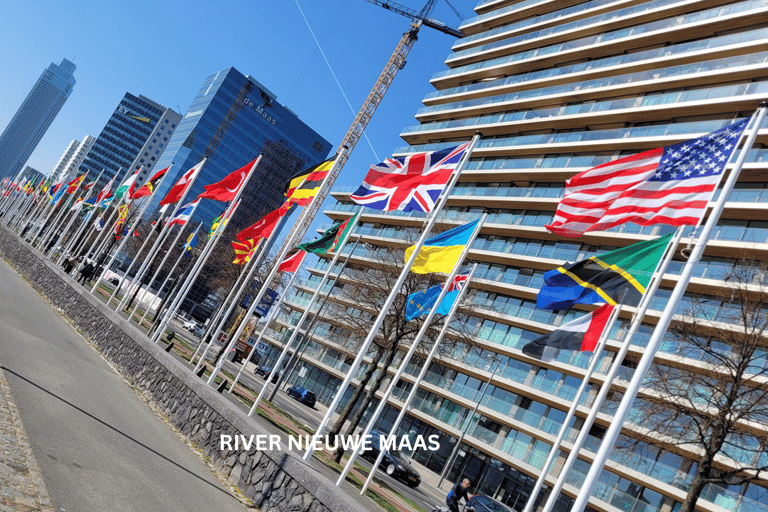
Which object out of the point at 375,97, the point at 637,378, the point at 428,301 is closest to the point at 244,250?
the point at 428,301

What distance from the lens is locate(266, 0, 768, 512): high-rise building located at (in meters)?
31.6

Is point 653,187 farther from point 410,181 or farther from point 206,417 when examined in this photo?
point 206,417

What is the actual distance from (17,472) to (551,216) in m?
41.6

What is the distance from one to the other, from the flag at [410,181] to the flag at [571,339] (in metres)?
4.09

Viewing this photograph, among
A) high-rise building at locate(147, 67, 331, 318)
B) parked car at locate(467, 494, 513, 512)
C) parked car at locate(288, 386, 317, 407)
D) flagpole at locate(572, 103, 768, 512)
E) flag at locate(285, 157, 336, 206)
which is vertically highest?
high-rise building at locate(147, 67, 331, 318)

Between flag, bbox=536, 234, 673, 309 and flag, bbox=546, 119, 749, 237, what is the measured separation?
0.55 m

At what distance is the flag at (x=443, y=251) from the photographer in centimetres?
1399

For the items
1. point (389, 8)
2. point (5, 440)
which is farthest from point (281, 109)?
point (5, 440)

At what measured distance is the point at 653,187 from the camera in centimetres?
1002

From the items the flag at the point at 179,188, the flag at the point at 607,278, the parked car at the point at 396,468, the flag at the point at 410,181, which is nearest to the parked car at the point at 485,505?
the parked car at the point at 396,468

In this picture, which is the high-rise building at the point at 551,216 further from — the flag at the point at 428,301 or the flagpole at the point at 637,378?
the flagpole at the point at 637,378

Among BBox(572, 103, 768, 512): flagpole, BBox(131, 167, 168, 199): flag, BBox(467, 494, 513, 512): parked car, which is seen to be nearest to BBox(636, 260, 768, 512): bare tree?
BBox(467, 494, 513, 512): parked car

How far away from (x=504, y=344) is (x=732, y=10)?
28.0 meters

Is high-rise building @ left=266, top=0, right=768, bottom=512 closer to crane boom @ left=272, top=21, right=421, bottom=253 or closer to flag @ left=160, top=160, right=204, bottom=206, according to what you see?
flag @ left=160, top=160, right=204, bottom=206
